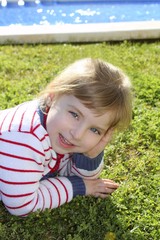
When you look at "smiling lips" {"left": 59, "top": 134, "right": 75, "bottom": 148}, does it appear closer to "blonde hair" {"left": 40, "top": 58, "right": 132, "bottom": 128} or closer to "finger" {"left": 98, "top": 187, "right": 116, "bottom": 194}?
"blonde hair" {"left": 40, "top": 58, "right": 132, "bottom": 128}

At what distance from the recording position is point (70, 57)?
5305mm

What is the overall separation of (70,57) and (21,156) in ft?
8.42

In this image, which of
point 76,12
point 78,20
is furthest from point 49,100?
point 76,12

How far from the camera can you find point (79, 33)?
5.74 metres

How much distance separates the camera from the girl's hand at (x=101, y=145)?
3042 mm

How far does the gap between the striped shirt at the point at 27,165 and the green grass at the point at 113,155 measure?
0.11 m

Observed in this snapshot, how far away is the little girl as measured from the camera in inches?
112

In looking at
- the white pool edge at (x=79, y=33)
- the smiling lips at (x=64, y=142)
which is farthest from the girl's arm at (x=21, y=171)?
the white pool edge at (x=79, y=33)

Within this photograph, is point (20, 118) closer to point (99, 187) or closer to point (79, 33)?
point (99, 187)

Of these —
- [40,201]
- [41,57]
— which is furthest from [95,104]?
[41,57]

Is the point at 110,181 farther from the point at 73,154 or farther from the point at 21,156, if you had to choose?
the point at 21,156

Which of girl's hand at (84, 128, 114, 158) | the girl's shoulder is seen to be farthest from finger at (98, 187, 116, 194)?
the girl's shoulder

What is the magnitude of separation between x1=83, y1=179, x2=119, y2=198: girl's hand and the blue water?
4.59 metres

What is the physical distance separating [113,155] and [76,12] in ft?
15.5
